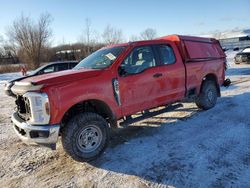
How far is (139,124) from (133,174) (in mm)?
2584

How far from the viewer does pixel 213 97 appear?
7.69 meters

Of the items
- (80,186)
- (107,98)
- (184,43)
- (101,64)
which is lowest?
(80,186)

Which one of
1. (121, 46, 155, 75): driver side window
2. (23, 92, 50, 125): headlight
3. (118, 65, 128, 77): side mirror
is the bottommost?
(23, 92, 50, 125): headlight

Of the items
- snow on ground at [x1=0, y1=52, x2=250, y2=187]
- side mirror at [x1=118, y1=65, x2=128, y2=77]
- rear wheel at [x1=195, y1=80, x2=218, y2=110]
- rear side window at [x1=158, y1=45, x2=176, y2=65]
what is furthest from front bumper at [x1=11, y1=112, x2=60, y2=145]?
rear wheel at [x1=195, y1=80, x2=218, y2=110]

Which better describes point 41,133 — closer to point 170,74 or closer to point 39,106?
point 39,106

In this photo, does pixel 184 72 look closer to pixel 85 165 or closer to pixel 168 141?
pixel 168 141

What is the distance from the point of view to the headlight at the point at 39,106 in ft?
13.7

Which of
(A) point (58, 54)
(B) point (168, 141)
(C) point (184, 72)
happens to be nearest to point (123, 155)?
(B) point (168, 141)

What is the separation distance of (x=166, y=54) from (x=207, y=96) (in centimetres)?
206

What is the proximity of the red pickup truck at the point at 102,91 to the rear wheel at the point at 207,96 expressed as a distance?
30 cm

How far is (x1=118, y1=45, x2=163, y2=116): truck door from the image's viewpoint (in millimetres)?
5212

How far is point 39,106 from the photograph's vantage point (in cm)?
423

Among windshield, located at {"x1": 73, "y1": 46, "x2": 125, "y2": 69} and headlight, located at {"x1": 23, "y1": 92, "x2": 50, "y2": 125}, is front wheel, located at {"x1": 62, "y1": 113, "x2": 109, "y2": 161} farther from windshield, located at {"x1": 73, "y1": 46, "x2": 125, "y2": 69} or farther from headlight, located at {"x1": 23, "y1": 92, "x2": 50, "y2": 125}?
windshield, located at {"x1": 73, "y1": 46, "x2": 125, "y2": 69}

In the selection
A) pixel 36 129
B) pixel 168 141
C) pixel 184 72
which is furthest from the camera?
pixel 184 72
